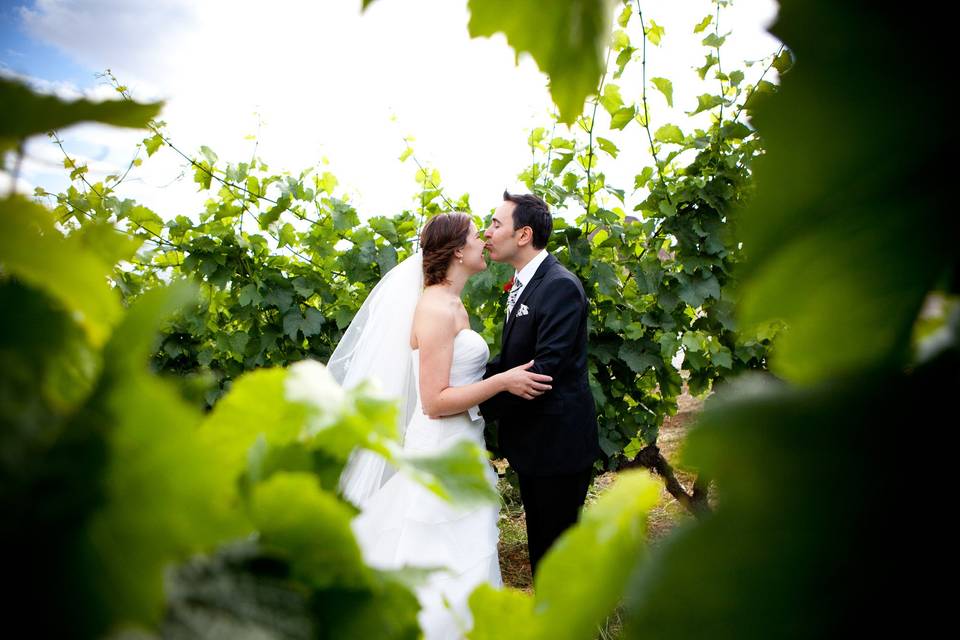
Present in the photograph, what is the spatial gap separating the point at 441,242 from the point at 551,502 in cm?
184

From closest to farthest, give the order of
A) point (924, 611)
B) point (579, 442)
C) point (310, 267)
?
point (924, 611) → point (579, 442) → point (310, 267)

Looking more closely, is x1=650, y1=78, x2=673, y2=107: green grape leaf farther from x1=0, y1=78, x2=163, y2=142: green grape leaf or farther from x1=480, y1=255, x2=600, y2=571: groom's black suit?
x1=0, y1=78, x2=163, y2=142: green grape leaf

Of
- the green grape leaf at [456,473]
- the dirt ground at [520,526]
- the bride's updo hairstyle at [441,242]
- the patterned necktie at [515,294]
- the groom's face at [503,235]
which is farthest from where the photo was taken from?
the dirt ground at [520,526]

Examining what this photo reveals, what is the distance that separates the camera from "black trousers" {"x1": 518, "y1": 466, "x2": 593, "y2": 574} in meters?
3.86

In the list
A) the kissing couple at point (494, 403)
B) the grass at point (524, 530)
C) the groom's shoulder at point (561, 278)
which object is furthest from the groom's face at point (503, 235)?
the grass at point (524, 530)

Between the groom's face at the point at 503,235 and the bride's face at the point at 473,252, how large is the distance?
19cm

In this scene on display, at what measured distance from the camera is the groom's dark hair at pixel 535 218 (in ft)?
13.5

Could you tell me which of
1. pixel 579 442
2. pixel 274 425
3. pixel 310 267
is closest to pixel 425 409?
pixel 579 442

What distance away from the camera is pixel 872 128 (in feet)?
0.85

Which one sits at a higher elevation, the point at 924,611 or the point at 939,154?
the point at 939,154

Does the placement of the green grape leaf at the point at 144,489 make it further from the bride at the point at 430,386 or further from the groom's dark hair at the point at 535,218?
the groom's dark hair at the point at 535,218

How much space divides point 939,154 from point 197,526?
1.00 feet

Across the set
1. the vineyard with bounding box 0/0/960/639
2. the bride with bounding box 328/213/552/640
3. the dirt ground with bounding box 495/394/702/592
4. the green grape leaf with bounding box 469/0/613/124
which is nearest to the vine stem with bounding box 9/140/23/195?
the vineyard with bounding box 0/0/960/639

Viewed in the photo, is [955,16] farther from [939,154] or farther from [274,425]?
[274,425]
